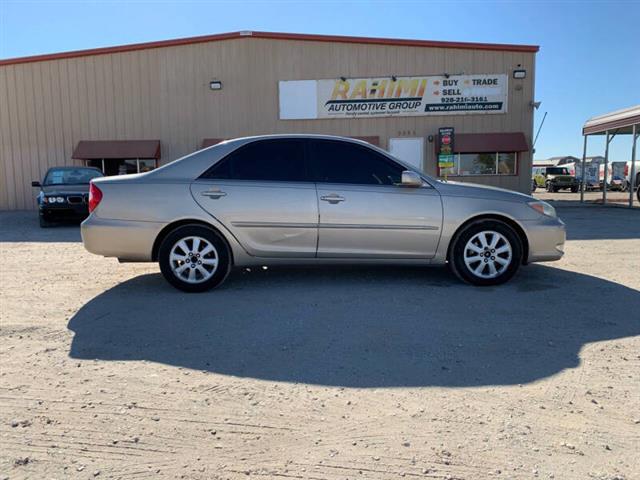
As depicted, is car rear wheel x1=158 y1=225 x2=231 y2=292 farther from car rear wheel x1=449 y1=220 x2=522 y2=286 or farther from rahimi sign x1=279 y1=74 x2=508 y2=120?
rahimi sign x1=279 y1=74 x2=508 y2=120

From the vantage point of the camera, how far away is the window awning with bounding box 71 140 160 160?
58.6 ft

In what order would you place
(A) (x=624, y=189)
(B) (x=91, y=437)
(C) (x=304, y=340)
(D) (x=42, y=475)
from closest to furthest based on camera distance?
(D) (x=42, y=475) → (B) (x=91, y=437) → (C) (x=304, y=340) → (A) (x=624, y=189)

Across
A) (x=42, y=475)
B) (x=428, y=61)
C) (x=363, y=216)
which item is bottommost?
(x=42, y=475)

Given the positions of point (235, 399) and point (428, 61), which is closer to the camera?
point (235, 399)

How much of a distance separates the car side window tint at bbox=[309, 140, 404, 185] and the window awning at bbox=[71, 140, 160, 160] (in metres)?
13.9

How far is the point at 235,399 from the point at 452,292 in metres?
3.00

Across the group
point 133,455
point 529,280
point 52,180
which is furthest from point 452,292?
point 52,180

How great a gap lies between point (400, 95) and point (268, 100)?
15.5 feet

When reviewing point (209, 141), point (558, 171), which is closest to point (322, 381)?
point (209, 141)

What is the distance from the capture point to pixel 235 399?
9.70 feet

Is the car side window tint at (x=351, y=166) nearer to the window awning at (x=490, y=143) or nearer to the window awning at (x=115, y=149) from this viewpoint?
the window awning at (x=490, y=143)

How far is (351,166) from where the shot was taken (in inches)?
213

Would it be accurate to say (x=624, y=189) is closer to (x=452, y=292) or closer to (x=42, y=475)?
(x=452, y=292)

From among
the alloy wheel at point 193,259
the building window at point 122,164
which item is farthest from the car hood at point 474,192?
the building window at point 122,164
